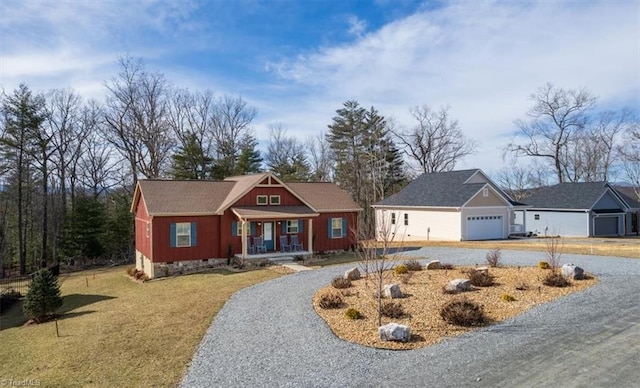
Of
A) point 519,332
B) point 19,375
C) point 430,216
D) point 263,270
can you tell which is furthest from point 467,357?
point 430,216

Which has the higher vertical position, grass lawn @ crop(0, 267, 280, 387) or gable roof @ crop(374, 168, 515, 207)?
gable roof @ crop(374, 168, 515, 207)

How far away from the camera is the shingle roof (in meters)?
25.7

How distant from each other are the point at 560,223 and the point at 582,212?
204 centimetres

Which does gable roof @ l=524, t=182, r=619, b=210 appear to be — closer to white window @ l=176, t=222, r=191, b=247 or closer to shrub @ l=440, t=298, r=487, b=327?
shrub @ l=440, t=298, r=487, b=327

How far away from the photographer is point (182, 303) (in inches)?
543

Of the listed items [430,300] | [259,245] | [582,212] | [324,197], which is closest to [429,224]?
[324,197]

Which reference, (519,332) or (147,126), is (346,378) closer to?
(519,332)

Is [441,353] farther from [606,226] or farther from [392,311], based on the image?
[606,226]

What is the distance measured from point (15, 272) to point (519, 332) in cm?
3823

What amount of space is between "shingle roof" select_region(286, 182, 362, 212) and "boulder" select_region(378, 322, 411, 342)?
16066mm

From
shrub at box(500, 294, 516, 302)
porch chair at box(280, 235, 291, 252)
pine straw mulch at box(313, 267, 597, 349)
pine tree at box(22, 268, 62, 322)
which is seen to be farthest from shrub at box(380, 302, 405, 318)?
porch chair at box(280, 235, 291, 252)

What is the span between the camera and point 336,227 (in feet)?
85.1

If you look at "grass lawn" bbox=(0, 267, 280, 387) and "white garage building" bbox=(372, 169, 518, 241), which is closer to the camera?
"grass lawn" bbox=(0, 267, 280, 387)

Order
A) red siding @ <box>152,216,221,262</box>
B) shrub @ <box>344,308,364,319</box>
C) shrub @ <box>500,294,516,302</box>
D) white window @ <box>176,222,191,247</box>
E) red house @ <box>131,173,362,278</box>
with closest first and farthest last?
1. shrub @ <box>344,308,364,319</box>
2. shrub @ <box>500,294,516,302</box>
3. red siding @ <box>152,216,221,262</box>
4. red house @ <box>131,173,362,278</box>
5. white window @ <box>176,222,191,247</box>
